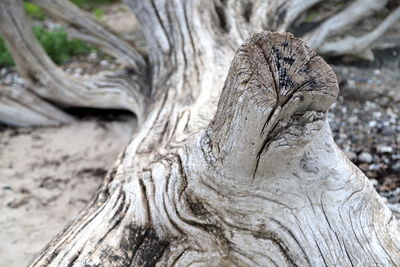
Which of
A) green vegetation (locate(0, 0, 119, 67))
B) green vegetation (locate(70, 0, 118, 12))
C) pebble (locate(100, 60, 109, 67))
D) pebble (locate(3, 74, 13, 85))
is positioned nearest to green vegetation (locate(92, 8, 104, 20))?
green vegetation (locate(70, 0, 118, 12))

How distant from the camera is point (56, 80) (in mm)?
4242

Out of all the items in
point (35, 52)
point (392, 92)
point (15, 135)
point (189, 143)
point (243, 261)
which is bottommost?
point (243, 261)

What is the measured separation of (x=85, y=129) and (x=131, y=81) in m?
0.63

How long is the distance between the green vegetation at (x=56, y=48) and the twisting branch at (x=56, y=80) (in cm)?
149

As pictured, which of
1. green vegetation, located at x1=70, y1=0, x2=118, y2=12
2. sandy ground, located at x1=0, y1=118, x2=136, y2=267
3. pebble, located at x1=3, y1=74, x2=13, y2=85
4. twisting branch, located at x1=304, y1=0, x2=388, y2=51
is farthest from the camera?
green vegetation, located at x1=70, y1=0, x2=118, y2=12

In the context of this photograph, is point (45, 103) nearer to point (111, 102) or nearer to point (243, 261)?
point (111, 102)

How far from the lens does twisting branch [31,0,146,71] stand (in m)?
4.11

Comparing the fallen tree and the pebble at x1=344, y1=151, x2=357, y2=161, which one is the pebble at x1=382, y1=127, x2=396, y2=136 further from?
the fallen tree

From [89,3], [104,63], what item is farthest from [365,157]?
[89,3]

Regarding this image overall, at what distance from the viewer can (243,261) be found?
6.59ft

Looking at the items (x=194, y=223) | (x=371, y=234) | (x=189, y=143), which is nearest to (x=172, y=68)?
(x=189, y=143)

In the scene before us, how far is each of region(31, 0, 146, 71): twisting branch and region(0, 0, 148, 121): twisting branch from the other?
155 millimetres

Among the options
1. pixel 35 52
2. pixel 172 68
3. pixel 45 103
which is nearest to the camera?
pixel 172 68

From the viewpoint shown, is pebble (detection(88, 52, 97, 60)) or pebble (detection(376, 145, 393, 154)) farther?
pebble (detection(88, 52, 97, 60))
